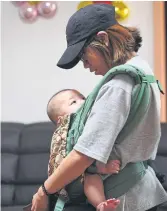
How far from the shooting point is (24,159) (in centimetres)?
210

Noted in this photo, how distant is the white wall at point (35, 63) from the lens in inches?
94.2

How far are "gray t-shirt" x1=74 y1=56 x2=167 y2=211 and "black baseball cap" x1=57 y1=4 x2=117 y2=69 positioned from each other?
0.15m

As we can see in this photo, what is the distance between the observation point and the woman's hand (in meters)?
1.11

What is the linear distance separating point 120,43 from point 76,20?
0.16 m

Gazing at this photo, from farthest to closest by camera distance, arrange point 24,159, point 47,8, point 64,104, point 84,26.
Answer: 1. point 47,8
2. point 24,159
3. point 64,104
4. point 84,26

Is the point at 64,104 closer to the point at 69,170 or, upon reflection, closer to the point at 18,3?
the point at 69,170

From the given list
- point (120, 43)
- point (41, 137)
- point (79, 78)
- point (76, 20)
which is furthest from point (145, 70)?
point (79, 78)

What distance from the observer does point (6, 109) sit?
8.07 ft

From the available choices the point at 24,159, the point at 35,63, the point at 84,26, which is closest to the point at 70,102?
the point at 84,26

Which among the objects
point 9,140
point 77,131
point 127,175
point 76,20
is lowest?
point 9,140

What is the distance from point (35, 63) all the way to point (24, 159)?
0.69m

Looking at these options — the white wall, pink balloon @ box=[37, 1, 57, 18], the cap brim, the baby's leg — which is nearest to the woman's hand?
the baby's leg

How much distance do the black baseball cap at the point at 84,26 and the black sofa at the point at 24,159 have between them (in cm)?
104

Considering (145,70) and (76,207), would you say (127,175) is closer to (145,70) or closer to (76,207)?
(76,207)
